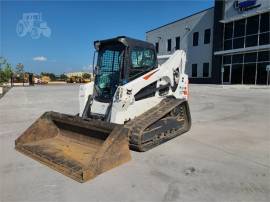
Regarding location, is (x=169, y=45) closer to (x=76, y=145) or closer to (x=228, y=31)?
(x=228, y=31)

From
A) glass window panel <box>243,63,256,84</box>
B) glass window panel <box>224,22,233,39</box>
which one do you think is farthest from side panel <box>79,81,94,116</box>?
glass window panel <box>224,22,233,39</box>

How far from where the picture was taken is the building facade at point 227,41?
22703 millimetres

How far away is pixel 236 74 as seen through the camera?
25281mm

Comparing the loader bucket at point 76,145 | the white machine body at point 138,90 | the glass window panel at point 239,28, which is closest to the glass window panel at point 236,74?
the glass window panel at point 239,28

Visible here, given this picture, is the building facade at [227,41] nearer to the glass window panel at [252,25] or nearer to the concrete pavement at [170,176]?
the glass window panel at [252,25]

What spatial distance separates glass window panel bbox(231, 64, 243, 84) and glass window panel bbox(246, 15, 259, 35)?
127 inches

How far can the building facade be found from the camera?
22703mm

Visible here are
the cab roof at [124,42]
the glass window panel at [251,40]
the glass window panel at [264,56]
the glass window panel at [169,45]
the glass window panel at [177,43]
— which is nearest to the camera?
the cab roof at [124,42]

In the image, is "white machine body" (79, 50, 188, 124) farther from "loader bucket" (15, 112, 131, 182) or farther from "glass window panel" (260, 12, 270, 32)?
"glass window panel" (260, 12, 270, 32)

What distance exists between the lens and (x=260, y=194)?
327cm

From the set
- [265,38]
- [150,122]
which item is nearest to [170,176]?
[150,122]

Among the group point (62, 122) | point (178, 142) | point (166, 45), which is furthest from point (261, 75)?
point (62, 122)

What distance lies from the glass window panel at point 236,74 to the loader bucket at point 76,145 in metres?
22.9

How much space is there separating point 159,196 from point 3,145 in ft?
13.1
